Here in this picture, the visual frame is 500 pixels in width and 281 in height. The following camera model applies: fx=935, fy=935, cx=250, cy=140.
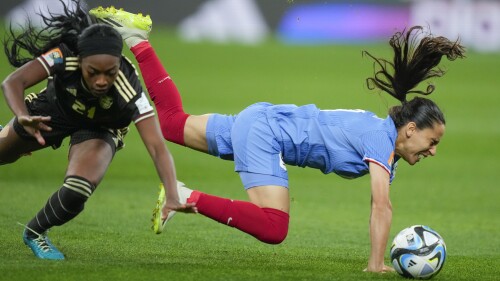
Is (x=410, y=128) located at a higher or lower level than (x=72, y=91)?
lower

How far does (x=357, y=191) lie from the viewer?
14.0m

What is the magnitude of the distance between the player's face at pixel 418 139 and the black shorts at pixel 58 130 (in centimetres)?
228

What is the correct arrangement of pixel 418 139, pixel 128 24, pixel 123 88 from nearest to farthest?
pixel 123 88 → pixel 418 139 → pixel 128 24

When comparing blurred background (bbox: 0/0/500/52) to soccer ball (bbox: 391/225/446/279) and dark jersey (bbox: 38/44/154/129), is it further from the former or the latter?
soccer ball (bbox: 391/225/446/279)

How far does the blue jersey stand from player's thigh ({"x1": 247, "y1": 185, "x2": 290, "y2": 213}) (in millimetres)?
121

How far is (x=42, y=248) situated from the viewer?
7.11 meters

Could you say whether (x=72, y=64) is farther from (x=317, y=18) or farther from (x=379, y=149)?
(x=317, y=18)

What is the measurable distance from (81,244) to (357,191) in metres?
6.62

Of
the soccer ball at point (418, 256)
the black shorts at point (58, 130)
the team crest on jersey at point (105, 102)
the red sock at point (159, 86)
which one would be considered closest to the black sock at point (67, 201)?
the black shorts at point (58, 130)

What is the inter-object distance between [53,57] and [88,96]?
0.41 m

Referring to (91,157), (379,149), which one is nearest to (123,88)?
(91,157)

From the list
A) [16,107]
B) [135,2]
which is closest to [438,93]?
[135,2]

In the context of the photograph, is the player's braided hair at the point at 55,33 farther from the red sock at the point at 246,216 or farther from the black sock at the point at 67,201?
the red sock at the point at 246,216

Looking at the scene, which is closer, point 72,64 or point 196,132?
point 72,64
